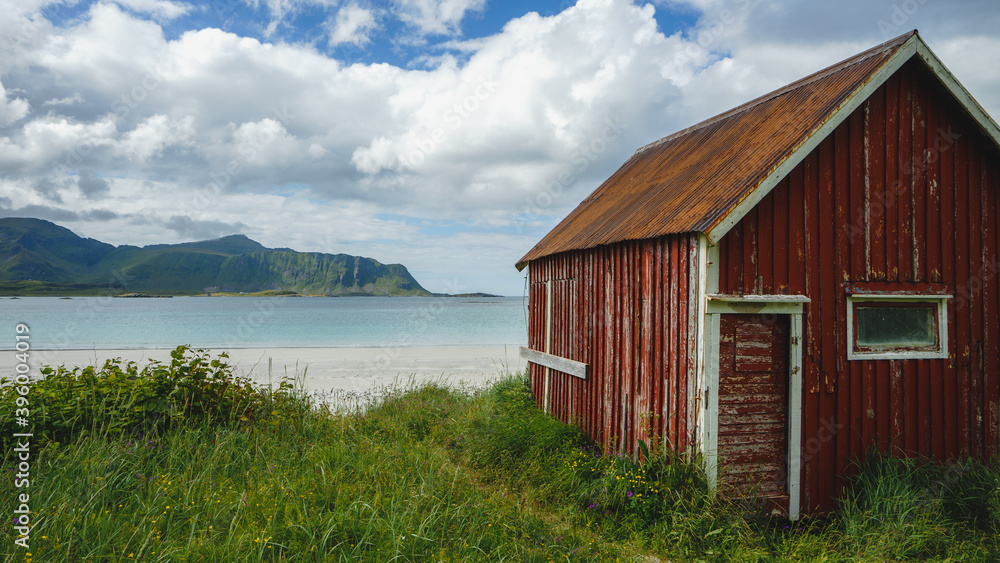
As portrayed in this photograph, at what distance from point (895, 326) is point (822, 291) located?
1.22 metres

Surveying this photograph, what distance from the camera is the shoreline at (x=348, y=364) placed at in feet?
53.7

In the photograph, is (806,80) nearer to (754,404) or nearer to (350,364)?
(754,404)

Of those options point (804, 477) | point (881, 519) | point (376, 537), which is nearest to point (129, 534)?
point (376, 537)

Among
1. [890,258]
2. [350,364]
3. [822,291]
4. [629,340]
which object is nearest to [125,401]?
[629,340]

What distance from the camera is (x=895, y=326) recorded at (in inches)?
235

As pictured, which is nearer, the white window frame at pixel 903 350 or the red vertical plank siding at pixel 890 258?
the red vertical plank siding at pixel 890 258

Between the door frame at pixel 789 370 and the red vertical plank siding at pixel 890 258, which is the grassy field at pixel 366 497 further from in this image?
the red vertical plank siding at pixel 890 258

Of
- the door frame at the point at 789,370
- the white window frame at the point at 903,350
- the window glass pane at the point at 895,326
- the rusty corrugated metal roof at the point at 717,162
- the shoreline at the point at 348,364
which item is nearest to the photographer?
the door frame at the point at 789,370

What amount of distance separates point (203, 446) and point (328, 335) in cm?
3756

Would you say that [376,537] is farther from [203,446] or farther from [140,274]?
[140,274]

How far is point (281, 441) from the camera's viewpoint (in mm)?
6516

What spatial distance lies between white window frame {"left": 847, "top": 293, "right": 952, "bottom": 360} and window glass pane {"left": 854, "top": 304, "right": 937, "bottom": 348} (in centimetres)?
7

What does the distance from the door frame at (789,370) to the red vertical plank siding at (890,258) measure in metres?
0.15

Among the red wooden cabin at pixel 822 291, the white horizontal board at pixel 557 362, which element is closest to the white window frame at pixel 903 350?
the red wooden cabin at pixel 822 291
